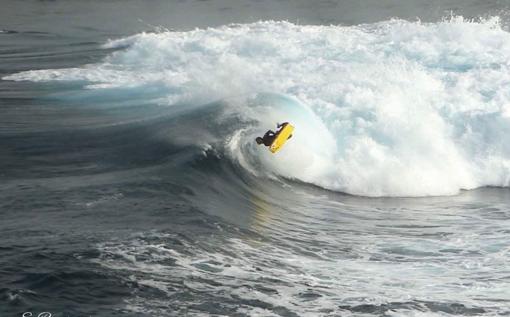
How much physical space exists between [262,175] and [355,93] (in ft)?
17.1

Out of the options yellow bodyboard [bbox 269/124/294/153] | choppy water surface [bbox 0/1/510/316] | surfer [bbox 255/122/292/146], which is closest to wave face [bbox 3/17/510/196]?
choppy water surface [bbox 0/1/510/316]

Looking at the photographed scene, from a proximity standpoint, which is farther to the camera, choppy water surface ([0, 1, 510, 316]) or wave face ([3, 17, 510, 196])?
wave face ([3, 17, 510, 196])

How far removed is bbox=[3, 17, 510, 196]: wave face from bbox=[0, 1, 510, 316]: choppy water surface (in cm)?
6

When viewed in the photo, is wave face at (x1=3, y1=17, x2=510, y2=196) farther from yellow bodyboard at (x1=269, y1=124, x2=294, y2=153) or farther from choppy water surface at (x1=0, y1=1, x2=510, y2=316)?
yellow bodyboard at (x1=269, y1=124, x2=294, y2=153)

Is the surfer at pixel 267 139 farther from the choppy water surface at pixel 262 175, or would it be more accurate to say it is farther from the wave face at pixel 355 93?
the wave face at pixel 355 93

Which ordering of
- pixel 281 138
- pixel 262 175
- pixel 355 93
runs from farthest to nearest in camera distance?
1. pixel 355 93
2. pixel 262 175
3. pixel 281 138

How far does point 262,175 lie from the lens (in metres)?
20.4

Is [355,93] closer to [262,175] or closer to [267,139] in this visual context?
[262,175]

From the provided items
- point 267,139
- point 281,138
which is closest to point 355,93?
point 281,138

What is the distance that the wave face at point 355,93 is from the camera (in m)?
21.1

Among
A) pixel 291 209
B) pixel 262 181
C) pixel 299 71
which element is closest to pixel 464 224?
pixel 291 209

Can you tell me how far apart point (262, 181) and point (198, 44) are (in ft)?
57.1

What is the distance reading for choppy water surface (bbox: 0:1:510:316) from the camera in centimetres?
1234

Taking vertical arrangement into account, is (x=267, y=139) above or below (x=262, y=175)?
above
